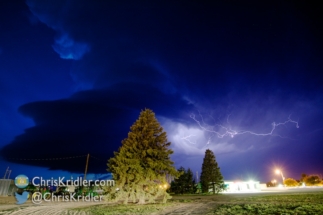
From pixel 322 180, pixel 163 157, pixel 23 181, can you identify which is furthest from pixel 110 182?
pixel 322 180

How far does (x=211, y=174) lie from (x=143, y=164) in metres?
30.0

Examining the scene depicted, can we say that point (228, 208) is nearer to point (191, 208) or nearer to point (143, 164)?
point (191, 208)

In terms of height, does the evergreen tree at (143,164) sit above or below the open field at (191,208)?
above

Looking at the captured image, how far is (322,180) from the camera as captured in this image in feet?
248

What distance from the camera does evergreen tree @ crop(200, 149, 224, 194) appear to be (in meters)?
43.5

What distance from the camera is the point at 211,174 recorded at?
43781 millimetres

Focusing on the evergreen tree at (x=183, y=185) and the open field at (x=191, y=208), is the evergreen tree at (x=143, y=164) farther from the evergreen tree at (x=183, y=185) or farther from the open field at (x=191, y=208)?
the evergreen tree at (x=183, y=185)

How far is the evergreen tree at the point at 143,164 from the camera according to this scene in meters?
17.1

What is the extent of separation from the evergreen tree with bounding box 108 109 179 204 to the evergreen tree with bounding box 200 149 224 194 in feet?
91.9

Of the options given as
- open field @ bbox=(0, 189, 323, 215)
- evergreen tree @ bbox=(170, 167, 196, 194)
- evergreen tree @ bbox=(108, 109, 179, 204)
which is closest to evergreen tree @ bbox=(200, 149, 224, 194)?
evergreen tree @ bbox=(170, 167, 196, 194)

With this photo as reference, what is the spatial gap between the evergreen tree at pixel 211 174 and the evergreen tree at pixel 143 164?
2801cm

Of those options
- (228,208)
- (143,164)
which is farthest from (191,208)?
(143,164)

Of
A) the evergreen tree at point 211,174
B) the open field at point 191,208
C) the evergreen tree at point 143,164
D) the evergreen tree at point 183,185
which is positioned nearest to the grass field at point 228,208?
the open field at point 191,208

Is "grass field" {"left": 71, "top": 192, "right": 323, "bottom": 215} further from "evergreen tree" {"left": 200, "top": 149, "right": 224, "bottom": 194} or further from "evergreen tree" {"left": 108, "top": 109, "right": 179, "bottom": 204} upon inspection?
"evergreen tree" {"left": 200, "top": 149, "right": 224, "bottom": 194}
